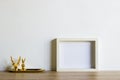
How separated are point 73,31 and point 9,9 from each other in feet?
1.14

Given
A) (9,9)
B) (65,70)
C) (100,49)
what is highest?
(9,9)

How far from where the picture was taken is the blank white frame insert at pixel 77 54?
117 cm

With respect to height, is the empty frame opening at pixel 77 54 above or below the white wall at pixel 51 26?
below

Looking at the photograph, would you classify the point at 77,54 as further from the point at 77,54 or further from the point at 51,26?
the point at 51,26

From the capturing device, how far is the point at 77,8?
1177mm

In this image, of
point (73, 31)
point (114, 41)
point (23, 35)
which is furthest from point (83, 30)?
point (23, 35)

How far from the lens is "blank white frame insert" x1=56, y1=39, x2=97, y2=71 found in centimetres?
117

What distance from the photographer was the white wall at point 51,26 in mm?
1152

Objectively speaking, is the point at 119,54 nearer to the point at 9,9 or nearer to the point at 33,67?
the point at 33,67

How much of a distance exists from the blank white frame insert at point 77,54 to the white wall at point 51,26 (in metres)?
0.04

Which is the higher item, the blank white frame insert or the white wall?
the white wall

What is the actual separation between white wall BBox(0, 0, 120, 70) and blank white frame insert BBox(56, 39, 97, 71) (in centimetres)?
4

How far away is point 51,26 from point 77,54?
7.8 inches

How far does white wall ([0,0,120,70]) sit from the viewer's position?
115 centimetres
